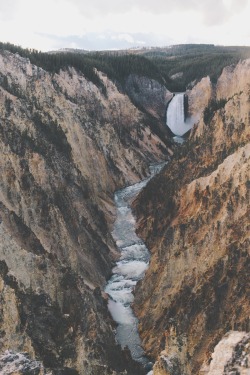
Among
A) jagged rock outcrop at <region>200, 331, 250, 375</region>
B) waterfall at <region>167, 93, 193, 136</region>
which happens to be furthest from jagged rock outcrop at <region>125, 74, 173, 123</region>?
jagged rock outcrop at <region>200, 331, 250, 375</region>

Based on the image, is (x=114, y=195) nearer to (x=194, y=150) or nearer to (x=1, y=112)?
(x=194, y=150)

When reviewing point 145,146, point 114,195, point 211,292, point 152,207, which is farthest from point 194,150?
point 145,146

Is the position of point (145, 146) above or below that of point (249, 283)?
above

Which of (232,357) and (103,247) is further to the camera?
(103,247)

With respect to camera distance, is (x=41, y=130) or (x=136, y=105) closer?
(x=41, y=130)

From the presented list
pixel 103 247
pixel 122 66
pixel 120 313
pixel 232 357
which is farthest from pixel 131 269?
pixel 122 66

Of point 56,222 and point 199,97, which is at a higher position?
point 199,97

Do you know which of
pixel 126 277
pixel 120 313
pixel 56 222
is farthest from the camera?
pixel 126 277

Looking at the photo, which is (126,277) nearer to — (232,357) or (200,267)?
(200,267)
